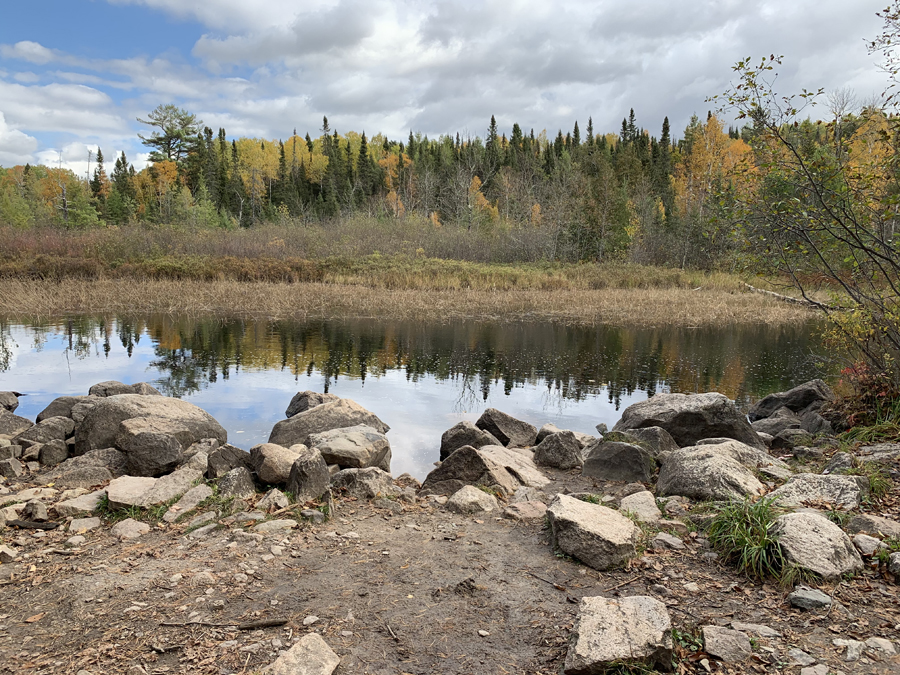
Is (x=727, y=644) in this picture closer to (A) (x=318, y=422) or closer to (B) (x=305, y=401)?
(A) (x=318, y=422)

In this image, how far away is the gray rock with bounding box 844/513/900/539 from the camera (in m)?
4.25

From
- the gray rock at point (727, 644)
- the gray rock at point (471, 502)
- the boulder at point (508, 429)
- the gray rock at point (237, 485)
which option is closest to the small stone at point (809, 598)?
the gray rock at point (727, 644)

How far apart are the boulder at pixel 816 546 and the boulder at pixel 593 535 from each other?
3.23ft

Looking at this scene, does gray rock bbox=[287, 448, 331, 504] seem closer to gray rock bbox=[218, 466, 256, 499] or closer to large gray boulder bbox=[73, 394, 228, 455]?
gray rock bbox=[218, 466, 256, 499]

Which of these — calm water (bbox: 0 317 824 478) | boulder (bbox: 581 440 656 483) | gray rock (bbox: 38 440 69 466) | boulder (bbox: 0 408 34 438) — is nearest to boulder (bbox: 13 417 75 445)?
gray rock (bbox: 38 440 69 466)

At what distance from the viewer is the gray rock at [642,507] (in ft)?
16.3

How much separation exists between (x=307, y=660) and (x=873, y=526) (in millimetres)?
4050

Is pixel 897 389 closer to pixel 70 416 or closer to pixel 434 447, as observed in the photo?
pixel 434 447

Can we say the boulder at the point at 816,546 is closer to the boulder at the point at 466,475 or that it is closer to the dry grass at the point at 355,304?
the boulder at the point at 466,475

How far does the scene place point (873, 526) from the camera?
4.33 metres

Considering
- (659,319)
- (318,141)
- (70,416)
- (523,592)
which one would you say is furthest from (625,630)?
(318,141)

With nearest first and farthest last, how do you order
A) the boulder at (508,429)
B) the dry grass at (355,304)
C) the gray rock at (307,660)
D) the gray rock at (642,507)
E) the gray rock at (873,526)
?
1. the gray rock at (307,660)
2. the gray rock at (873,526)
3. the gray rock at (642,507)
4. the boulder at (508,429)
5. the dry grass at (355,304)

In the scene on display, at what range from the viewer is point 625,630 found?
3.05 metres

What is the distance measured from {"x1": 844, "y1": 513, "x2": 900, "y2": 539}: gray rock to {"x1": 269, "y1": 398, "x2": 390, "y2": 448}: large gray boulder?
5447 millimetres
